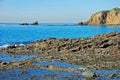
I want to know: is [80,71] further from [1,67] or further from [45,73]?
[1,67]

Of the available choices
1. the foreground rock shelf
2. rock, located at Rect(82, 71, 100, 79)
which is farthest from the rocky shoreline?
rock, located at Rect(82, 71, 100, 79)

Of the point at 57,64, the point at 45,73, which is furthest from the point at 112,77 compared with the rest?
the point at 57,64

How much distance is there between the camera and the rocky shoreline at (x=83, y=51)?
127 feet

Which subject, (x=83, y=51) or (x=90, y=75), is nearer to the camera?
(x=90, y=75)

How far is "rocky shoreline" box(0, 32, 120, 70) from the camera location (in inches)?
1519

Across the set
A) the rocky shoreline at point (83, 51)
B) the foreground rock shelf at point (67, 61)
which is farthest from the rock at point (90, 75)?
the rocky shoreline at point (83, 51)

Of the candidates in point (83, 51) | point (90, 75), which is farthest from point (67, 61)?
point (90, 75)

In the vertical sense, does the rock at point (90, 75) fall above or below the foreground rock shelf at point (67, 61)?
above

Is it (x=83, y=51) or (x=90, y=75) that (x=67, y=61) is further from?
(x=90, y=75)

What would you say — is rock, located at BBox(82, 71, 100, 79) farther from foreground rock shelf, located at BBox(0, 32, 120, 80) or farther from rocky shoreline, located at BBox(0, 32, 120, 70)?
rocky shoreline, located at BBox(0, 32, 120, 70)

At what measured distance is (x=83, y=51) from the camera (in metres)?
47.7

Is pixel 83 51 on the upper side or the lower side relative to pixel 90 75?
lower

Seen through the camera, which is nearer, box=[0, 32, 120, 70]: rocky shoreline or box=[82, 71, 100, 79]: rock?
box=[82, 71, 100, 79]: rock

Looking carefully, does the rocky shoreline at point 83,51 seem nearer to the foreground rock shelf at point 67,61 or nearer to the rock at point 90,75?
the foreground rock shelf at point 67,61
